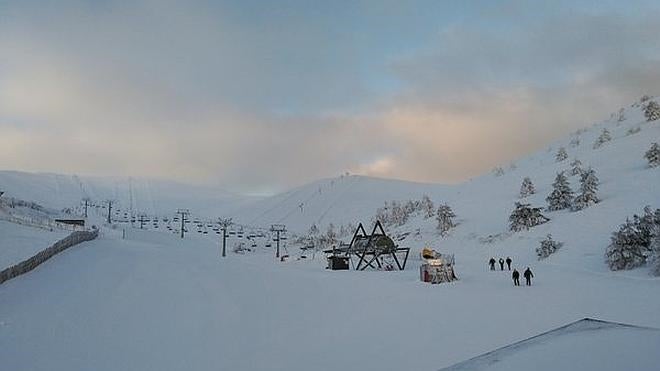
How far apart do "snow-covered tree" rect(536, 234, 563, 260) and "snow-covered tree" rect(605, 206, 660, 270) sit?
7.67 m

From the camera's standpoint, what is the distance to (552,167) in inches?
3152

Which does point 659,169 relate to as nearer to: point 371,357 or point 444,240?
point 444,240

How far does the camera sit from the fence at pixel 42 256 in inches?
784

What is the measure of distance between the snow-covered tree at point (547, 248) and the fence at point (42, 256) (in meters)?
33.5

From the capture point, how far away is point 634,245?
28.7m

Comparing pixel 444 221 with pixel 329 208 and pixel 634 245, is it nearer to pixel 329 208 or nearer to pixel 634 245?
pixel 634 245

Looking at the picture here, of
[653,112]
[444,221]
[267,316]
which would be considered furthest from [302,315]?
[653,112]

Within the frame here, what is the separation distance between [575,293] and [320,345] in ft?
45.5

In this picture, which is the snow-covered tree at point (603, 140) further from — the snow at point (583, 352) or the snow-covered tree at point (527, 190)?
the snow at point (583, 352)

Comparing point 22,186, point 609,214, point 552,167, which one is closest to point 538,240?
point 609,214

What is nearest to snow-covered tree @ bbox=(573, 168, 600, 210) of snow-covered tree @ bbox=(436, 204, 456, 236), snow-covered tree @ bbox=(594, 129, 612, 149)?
snow-covered tree @ bbox=(436, 204, 456, 236)

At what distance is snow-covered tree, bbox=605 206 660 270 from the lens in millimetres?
28109

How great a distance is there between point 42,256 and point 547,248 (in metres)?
34.4

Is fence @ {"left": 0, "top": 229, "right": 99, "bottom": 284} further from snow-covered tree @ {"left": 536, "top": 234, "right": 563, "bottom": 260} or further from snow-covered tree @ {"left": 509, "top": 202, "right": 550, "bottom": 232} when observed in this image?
snow-covered tree @ {"left": 509, "top": 202, "right": 550, "bottom": 232}
